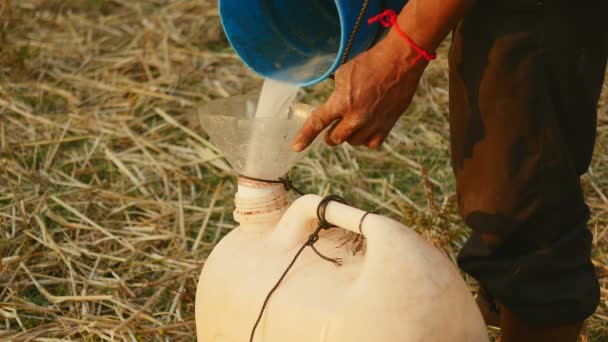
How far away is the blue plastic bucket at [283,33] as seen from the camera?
6.32 ft

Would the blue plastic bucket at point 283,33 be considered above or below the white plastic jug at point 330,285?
above

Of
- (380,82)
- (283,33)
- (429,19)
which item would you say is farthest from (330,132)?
(283,33)

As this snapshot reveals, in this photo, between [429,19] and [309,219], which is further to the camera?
[309,219]

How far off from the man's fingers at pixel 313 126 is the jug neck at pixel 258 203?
0.10 m

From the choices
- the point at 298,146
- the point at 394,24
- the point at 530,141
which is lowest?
the point at 298,146

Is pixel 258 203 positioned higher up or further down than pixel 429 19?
further down

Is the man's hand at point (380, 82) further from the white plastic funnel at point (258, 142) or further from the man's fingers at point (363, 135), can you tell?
the white plastic funnel at point (258, 142)

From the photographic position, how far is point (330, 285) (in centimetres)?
154

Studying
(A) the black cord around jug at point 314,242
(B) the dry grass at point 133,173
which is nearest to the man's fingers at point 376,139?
(A) the black cord around jug at point 314,242

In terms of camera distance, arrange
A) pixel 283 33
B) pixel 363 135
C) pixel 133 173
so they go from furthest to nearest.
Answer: pixel 133 173 < pixel 283 33 < pixel 363 135

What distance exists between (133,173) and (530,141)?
70.7 inches

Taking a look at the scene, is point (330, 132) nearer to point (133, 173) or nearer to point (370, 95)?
point (370, 95)

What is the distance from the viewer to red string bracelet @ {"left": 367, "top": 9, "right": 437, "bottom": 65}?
157 cm

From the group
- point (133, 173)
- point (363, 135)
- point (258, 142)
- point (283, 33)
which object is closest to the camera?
point (363, 135)
